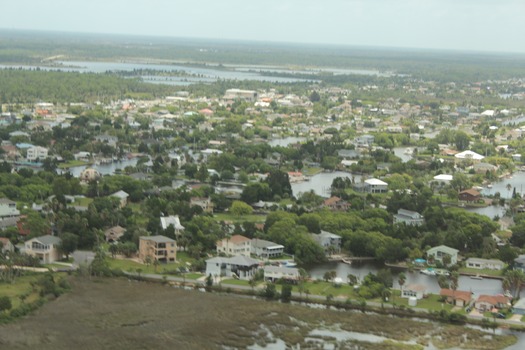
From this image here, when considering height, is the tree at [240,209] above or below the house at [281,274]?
below

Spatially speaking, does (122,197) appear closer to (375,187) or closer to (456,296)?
→ (375,187)

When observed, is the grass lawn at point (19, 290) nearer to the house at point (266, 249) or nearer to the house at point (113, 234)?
the house at point (113, 234)

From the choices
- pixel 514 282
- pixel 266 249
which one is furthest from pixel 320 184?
pixel 514 282

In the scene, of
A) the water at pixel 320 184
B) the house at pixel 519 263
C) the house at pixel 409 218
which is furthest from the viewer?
the water at pixel 320 184

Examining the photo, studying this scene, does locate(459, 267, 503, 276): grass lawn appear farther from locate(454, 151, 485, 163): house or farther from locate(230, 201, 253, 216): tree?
locate(454, 151, 485, 163): house

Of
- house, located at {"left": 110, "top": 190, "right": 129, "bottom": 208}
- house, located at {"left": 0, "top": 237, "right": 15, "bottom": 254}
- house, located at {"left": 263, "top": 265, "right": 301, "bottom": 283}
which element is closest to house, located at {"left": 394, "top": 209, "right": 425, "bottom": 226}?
house, located at {"left": 263, "top": 265, "right": 301, "bottom": 283}

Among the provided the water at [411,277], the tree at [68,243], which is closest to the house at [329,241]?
the water at [411,277]
